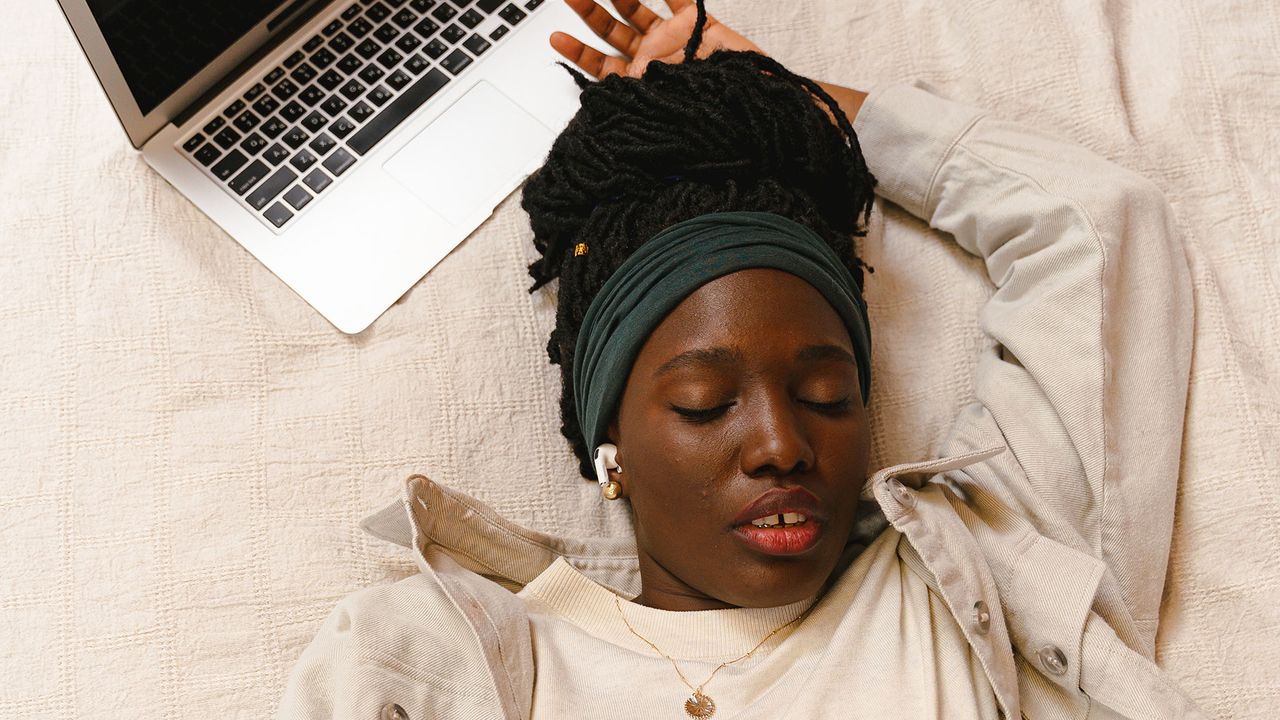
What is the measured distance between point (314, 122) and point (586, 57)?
1.14ft

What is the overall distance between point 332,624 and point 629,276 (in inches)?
18.7

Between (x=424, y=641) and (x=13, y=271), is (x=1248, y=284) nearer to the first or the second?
(x=424, y=641)

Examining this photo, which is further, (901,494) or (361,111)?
(361,111)

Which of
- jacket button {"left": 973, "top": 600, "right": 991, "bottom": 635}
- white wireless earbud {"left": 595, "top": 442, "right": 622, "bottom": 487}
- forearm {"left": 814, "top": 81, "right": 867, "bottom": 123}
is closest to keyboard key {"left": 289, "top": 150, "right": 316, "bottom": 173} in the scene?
white wireless earbud {"left": 595, "top": 442, "right": 622, "bottom": 487}

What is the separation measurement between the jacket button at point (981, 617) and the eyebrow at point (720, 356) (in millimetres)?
287

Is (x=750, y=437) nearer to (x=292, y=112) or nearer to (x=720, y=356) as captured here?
(x=720, y=356)

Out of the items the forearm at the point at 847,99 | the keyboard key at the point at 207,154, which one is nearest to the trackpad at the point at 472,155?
the keyboard key at the point at 207,154

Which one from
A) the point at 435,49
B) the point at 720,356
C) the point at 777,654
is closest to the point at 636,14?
the point at 435,49

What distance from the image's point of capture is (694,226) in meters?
1.27

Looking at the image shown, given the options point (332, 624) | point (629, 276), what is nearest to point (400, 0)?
point (629, 276)

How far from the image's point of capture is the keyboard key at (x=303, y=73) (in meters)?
1.50

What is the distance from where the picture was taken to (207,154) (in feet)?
4.78

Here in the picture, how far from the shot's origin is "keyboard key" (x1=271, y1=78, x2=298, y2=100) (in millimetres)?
1486

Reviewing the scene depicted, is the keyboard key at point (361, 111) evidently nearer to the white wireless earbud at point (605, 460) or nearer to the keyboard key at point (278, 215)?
the keyboard key at point (278, 215)
